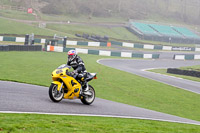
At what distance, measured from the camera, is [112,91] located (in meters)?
18.4

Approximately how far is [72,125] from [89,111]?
2.92 m

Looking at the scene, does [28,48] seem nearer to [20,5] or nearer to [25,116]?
[25,116]

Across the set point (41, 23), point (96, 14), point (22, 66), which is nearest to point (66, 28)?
point (41, 23)

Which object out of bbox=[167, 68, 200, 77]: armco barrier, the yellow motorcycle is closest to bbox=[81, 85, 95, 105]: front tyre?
the yellow motorcycle

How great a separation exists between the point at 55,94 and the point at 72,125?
3.14m

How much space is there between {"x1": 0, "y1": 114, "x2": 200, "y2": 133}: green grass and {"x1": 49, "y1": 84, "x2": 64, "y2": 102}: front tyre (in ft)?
5.82

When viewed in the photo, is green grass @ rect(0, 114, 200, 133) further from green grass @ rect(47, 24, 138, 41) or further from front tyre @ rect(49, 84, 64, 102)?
green grass @ rect(47, 24, 138, 41)

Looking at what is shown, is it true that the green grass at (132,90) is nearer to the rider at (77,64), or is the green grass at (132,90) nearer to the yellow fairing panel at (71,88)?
the rider at (77,64)

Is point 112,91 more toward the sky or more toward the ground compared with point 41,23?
more toward the ground

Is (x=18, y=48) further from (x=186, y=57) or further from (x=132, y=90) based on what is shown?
(x=186, y=57)

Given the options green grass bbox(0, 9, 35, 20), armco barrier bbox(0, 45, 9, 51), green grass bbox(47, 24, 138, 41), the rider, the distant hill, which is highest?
the distant hill

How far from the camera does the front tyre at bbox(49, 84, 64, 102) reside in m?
11.0

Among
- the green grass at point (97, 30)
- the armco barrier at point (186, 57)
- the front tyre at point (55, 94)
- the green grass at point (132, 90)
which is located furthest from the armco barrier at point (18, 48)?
the green grass at point (97, 30)

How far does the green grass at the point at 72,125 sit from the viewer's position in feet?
24.1
